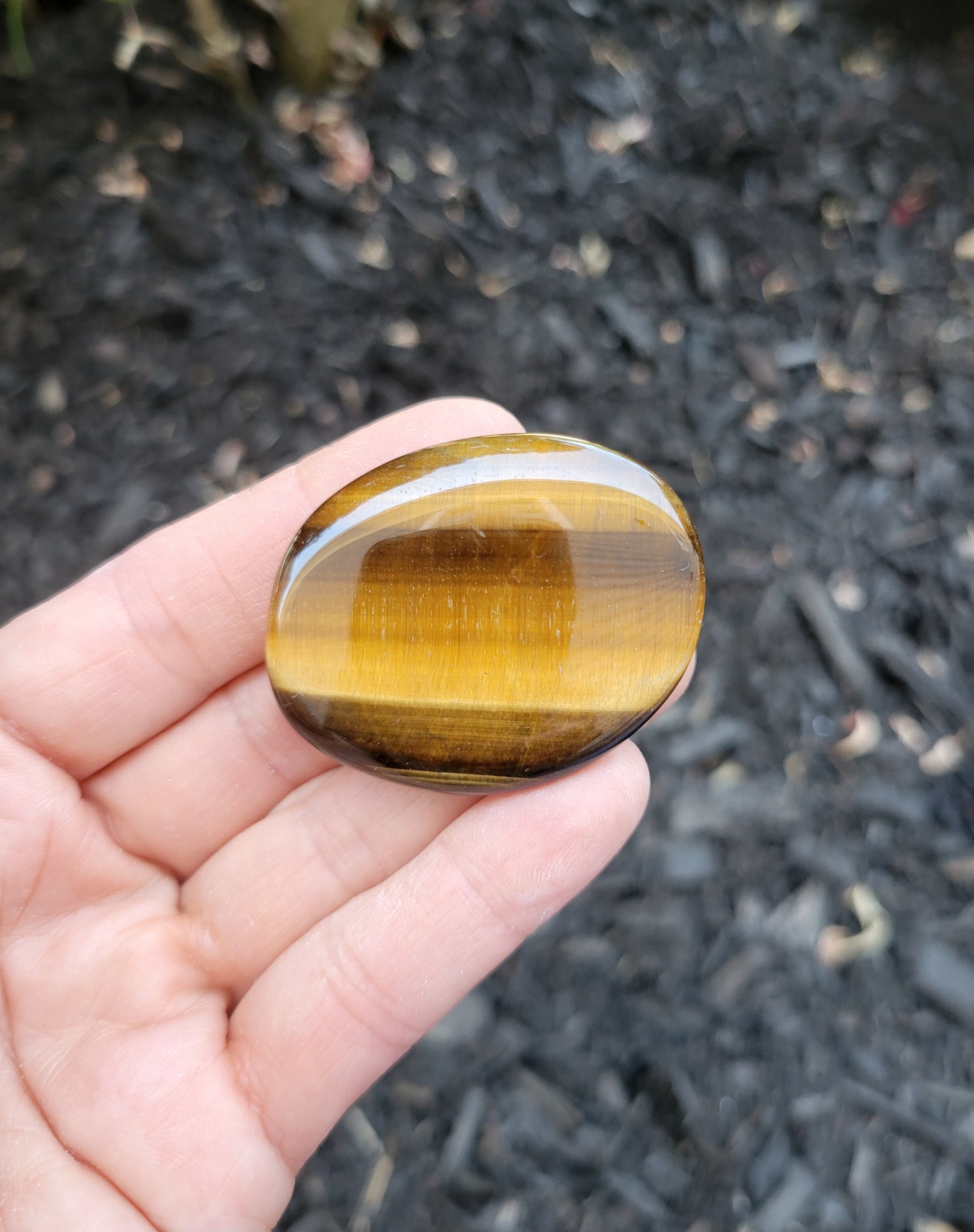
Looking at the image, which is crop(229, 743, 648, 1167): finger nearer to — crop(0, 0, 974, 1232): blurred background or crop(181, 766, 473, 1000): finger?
crop(181, 766, 473, 1000): finger

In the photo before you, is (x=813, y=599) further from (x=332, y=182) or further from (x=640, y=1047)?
(x=332, y=182)

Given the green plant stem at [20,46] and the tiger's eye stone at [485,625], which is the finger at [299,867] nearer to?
the tiger's eye stone at [485,625]

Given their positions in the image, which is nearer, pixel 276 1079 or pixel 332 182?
pixel 276 1079

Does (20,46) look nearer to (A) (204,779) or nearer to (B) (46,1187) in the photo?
(A) (204,779)

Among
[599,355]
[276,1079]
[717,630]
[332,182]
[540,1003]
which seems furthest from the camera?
[332,182]

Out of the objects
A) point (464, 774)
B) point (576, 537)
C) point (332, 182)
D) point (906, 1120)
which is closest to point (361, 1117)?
point (464, 774)

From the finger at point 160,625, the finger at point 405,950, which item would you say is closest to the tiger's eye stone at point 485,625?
the finger at point 405,950
